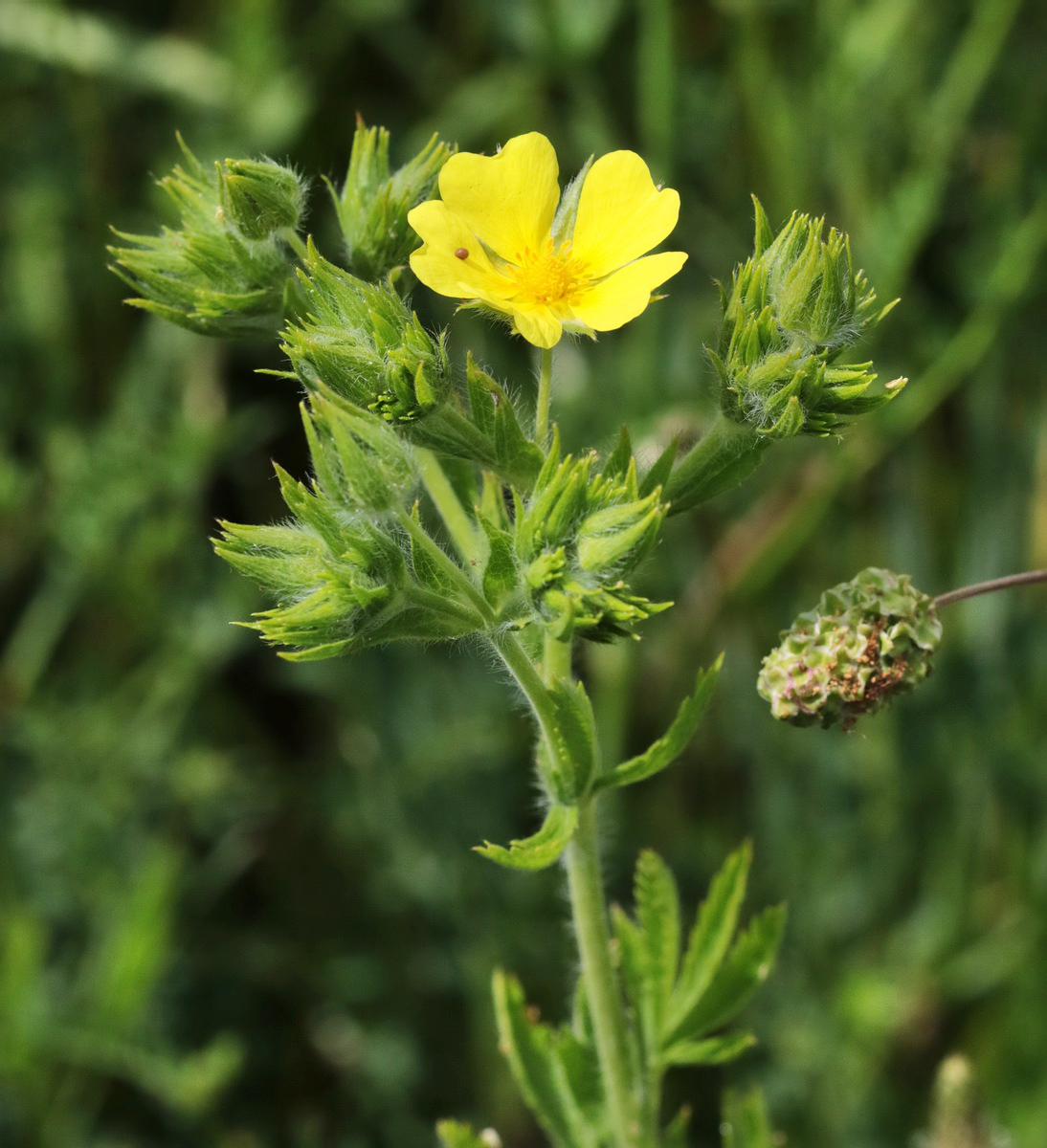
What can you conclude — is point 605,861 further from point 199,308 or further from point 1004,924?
point 199,308

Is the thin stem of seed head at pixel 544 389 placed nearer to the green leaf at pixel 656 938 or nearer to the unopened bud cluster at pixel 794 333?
the unopened bud cluster at pixel 794 333

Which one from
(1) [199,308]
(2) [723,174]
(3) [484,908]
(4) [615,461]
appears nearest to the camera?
(4) [615,461]

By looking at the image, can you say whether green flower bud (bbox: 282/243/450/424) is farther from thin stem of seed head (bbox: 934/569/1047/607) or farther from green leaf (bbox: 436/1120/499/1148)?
green leaf (bbox: 436/1120/499/1148)

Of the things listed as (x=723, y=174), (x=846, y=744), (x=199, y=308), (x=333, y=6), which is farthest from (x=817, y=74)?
(x=199, y=308)

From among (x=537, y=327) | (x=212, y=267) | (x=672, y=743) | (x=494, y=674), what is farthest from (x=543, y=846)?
(x=494, y=674)

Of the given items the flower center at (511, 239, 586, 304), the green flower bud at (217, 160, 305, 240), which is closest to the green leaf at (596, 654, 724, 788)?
the flower center at (511, 239, 586, 304)
